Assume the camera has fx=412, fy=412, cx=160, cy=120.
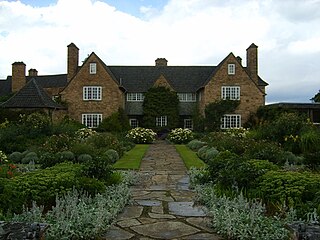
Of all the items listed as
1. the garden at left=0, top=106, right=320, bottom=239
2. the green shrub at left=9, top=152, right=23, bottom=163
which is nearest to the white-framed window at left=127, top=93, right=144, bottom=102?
the green shrub at left=9, top=152, right=23, bottom=163

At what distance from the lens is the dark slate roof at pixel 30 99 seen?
3497 centimetres

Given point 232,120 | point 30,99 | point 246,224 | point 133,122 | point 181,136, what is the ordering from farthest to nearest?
point 133,122, point 232,120, point 30,99, point 181,136, point 246,224

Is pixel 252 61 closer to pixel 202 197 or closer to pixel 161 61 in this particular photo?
pixel 161 61

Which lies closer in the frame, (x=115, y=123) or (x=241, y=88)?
→ (x=115, y=123)

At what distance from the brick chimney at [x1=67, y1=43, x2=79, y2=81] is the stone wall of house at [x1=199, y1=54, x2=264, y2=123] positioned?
44.9 feet

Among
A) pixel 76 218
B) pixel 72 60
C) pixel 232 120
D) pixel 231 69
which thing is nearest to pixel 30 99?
pixel 72 60

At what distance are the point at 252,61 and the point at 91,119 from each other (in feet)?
58.3

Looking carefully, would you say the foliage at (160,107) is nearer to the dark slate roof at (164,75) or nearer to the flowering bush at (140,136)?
the dark slate roof at (164,75)

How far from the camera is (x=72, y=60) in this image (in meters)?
42.4

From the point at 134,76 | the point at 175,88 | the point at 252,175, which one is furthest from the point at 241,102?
the point at 252,175

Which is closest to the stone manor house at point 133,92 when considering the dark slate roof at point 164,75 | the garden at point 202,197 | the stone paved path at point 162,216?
the dark slate roof at point 164,75

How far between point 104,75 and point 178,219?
114 feet

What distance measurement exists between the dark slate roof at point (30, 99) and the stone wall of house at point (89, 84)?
3.54m

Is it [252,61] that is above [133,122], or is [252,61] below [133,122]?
above
